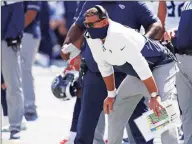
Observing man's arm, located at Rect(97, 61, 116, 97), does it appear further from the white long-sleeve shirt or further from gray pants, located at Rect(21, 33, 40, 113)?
gray pants, located at Rect(21, 33, 40, 113)

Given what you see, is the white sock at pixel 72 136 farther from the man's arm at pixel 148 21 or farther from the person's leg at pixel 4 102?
the person's leg at pixel 4 102

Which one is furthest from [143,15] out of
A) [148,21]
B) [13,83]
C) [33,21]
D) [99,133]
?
[33,21]

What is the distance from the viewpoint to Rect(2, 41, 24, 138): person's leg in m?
6.73

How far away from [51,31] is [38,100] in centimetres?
400

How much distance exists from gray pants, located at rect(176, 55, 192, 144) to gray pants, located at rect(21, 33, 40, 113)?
8.69 ft

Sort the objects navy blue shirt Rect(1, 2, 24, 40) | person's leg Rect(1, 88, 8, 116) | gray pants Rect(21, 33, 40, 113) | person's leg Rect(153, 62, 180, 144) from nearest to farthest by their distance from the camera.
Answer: person's leg Rect(153, 62, 180, 144) < navy blue shirt Rect(1, 2, 24, 40) < person's leg Rect(1, 88, 8, 116) < gray pants Rect(21, 33, 40, 113)

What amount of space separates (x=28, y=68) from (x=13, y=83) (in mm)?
926

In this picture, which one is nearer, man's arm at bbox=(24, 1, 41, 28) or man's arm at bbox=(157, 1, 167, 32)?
man's arm at bbox=(157, 1, 167, 32)

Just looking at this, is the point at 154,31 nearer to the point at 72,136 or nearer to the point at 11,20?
the point at 72,136

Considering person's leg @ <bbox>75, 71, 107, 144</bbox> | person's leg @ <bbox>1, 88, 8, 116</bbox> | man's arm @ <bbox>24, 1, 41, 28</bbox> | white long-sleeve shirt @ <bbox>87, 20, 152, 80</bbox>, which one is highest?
white long-sleeve shirt @ <bbox>87, 20, 152, 80</bbox>

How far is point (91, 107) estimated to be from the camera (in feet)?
17.9

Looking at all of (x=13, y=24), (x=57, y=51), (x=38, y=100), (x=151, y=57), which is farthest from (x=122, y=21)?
(x=57, y=51)

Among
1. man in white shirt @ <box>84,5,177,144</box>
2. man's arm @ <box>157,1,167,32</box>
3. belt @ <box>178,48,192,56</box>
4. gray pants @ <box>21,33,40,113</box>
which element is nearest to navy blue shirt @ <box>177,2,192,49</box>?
belt @ <box>178,48,192,56</box>

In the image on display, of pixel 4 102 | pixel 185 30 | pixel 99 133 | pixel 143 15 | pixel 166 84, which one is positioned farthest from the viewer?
pixel 4 102
